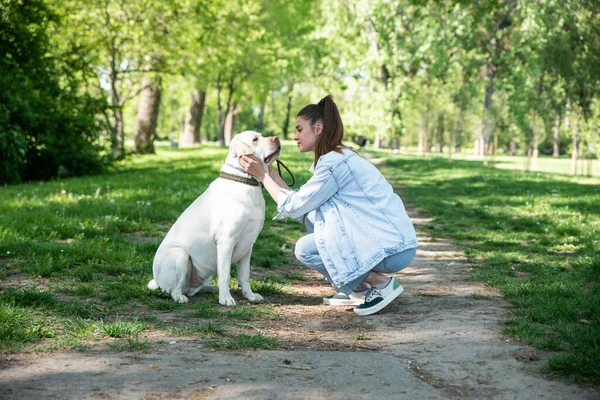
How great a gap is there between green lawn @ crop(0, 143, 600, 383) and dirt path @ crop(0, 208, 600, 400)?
0.22m

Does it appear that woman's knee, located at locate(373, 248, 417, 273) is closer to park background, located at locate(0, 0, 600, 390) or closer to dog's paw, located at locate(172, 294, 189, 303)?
park background, located at locate(0, 0, 600, 390)

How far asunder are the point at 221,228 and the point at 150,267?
173cm

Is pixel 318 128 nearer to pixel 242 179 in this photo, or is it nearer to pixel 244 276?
pixel 242 179

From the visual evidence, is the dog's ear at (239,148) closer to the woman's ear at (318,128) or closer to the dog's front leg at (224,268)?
the woman's ear at (318,128)

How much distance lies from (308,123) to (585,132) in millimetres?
21254

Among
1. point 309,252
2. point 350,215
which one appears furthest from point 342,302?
point 350,215

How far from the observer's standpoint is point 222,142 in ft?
151

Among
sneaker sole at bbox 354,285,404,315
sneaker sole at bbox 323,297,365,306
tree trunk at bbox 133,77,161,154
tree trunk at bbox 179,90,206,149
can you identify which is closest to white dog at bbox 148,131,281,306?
sneaker sole at bbox 323,297,365,306

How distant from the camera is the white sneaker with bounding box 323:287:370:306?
18.9 ft

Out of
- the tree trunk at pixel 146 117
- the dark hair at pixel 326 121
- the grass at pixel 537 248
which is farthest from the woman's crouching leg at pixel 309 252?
the tree trunk at pixel 146 117

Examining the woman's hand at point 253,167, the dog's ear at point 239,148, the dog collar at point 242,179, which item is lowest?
the dog collar at point 242,179

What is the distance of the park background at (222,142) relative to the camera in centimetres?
517

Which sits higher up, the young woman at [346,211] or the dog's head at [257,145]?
the dog's head at [257,145]

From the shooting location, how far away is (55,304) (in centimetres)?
514
